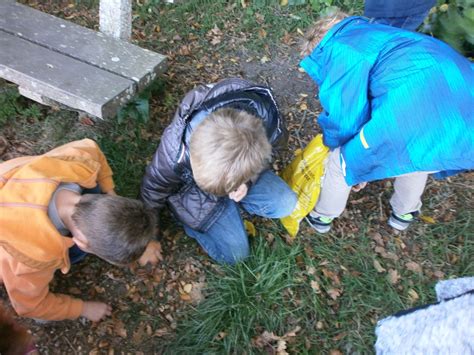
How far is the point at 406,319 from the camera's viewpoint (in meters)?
1.39

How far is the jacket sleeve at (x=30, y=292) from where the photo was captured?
2156 millimetres

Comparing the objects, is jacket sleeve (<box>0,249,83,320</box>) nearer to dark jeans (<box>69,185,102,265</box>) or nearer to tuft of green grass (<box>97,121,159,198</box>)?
dark jeans (<box>69,185,102,265</box>)

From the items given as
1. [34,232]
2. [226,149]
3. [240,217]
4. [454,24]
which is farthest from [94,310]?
[454,24]

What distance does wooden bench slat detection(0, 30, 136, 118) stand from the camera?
2838 millimetres

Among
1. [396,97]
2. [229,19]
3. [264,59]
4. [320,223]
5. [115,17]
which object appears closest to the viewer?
[396,97]

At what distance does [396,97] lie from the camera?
2.18 metres

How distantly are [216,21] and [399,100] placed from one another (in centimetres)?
A: 268

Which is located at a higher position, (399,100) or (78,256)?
(399,100)

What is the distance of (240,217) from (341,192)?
0.71 meters

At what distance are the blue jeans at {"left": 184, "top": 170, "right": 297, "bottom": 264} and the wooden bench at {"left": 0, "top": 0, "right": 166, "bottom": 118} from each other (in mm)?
1054

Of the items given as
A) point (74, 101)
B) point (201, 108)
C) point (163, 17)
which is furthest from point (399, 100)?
point (163, 17)

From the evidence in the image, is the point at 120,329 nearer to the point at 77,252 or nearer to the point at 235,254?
the point at 77,252

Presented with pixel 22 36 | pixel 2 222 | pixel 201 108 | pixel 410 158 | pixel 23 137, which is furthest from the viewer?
pixel 23 137

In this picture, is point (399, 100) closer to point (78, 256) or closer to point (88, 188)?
point (88, 188)
